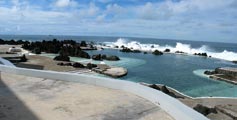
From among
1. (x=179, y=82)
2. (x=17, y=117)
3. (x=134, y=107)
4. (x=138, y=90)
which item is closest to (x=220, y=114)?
(x=138, y=90)

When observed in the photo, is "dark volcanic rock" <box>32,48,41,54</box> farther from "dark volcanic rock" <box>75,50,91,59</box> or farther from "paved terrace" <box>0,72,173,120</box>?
"paved terrace" <box>0,72,173,120</box>

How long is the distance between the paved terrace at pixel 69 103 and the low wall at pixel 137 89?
0.36 feet

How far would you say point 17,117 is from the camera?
4.14 metres

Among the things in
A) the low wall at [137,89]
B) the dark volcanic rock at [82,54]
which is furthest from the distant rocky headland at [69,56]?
the low wall at [137,89]

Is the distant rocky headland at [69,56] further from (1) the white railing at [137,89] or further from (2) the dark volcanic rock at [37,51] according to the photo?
(1) the white railing at [137,89]

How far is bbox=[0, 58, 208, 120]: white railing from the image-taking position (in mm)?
4064

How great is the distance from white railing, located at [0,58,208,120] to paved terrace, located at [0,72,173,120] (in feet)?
0.36

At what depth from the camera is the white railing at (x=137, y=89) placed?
406 cm

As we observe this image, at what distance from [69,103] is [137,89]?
1392 mm

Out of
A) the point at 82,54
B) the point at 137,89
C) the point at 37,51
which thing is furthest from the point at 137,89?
the point at 37,51

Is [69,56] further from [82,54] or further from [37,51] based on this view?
[37,51]

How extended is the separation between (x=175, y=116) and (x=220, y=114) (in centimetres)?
778

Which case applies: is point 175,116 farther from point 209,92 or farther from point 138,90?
point 209,92

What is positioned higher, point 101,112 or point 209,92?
point 101,112
